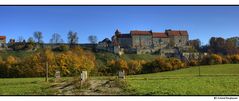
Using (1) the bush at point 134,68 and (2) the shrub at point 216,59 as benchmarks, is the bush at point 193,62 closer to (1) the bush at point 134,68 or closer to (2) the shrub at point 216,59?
(2) the shrub at point 216,59

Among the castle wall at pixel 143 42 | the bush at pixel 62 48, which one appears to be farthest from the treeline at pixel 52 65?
the castle wall at pixel 143 42

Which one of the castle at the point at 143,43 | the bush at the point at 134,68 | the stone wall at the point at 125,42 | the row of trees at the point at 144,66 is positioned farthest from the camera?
the stone wall at the point at 125,42

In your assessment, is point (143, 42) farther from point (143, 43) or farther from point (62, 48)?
point (62, 48)

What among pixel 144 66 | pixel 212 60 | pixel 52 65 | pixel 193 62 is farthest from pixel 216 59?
pixel 52 65

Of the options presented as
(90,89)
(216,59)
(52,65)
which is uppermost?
(216,59)

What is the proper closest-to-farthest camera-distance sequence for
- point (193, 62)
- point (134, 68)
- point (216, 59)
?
point (134, 68)
point (216, 59)
point (193, 62)

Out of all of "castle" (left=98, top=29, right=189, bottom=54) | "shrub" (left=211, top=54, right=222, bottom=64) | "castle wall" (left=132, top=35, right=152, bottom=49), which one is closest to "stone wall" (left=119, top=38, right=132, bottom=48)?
"castle" (left=98, top=29, right=189, bottom=54)

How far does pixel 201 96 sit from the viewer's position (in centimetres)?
1762

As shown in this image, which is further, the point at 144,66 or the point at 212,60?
the point at 212,60

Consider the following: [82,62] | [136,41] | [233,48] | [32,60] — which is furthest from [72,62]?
[136,41]

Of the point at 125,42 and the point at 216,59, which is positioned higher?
the point at 125,42

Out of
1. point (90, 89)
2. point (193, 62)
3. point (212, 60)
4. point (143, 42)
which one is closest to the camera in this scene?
point (90, 89)
